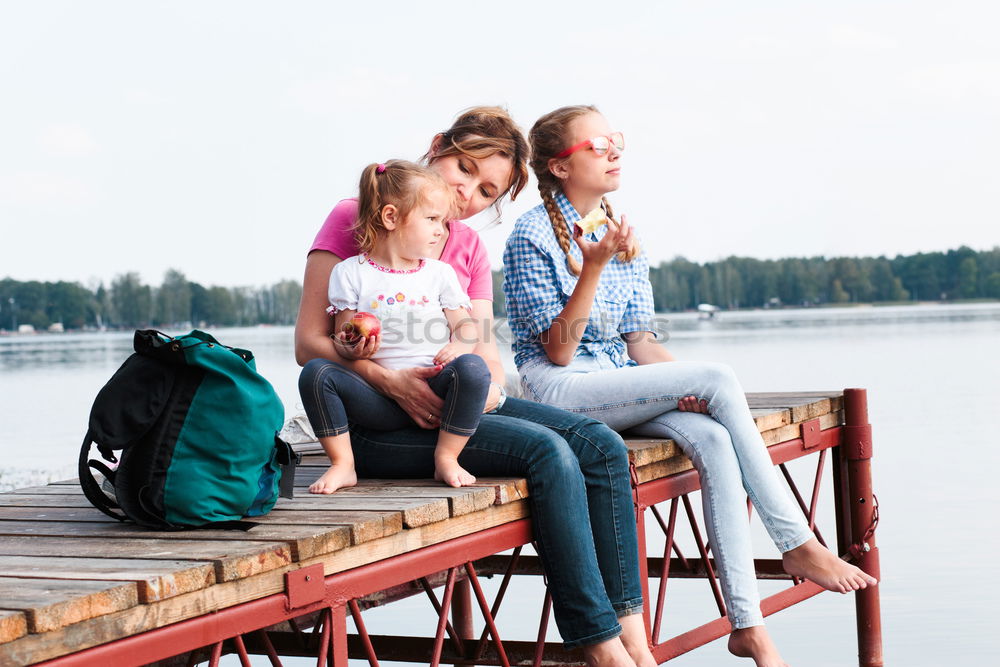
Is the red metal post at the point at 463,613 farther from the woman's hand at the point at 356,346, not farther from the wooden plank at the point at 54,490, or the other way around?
the woman's hand at the point at 356,346

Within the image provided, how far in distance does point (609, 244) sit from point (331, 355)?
0.87 metres

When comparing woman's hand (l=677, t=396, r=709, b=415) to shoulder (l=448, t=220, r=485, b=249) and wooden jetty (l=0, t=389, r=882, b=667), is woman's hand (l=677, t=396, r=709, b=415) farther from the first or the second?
shoulder (l=448, t=220, r=485, b=249)

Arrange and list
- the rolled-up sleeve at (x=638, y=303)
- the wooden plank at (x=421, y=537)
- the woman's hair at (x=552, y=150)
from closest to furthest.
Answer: the wooden plank at (x=421, y=537)
the woman's hair at (x=552, y=150)
the rolled-up sleeve at (x=638, y=303)

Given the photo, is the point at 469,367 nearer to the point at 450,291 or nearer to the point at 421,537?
Answer: the point at 450,291

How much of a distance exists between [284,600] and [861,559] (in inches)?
132

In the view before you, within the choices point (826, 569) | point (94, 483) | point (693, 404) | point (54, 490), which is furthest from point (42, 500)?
point (826, 569)

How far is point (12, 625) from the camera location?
6.52ft

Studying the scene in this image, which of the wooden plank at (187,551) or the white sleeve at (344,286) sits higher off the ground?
the white sleeve at (344,286)

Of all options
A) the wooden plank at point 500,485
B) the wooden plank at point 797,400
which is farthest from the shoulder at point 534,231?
the wooden plank at point 797,400

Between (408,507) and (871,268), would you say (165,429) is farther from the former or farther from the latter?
(871,268)

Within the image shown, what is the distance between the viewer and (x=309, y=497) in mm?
3125

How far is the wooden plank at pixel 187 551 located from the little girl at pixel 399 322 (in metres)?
0.62

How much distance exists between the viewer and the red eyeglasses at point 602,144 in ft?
13.6

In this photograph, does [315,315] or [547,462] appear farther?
[315,315]
